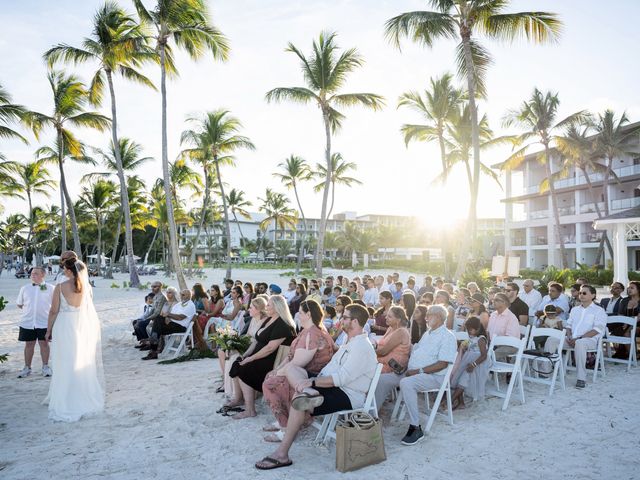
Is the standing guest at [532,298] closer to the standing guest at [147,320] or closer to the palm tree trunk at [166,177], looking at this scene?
the standing guest at [147,320]

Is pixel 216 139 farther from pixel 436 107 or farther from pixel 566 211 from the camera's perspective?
pixel 566 211

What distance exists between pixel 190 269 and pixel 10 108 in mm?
17659

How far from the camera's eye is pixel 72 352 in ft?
16.7

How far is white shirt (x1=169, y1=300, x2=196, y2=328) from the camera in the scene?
27.3 feet

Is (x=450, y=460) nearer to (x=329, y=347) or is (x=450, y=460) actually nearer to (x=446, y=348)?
Answer: (x=446, y=348)

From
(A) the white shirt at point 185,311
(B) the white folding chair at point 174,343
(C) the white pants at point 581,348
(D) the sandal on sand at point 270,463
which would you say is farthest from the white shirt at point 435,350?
(A) the white shirt at point 185,311

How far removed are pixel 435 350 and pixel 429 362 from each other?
0.49 ft

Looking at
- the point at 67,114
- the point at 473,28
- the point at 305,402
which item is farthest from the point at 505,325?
the point at 67,114

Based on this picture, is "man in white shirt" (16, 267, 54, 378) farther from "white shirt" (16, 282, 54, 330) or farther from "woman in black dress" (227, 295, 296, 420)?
"woman in black dress" (227, 295, 296, 420)

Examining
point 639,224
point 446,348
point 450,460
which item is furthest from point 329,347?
point 639,224

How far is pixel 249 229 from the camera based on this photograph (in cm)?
9556

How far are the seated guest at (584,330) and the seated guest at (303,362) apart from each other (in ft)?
13.0

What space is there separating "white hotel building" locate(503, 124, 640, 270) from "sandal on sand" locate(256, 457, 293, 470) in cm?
3112

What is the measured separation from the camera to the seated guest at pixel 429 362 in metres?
4.42
